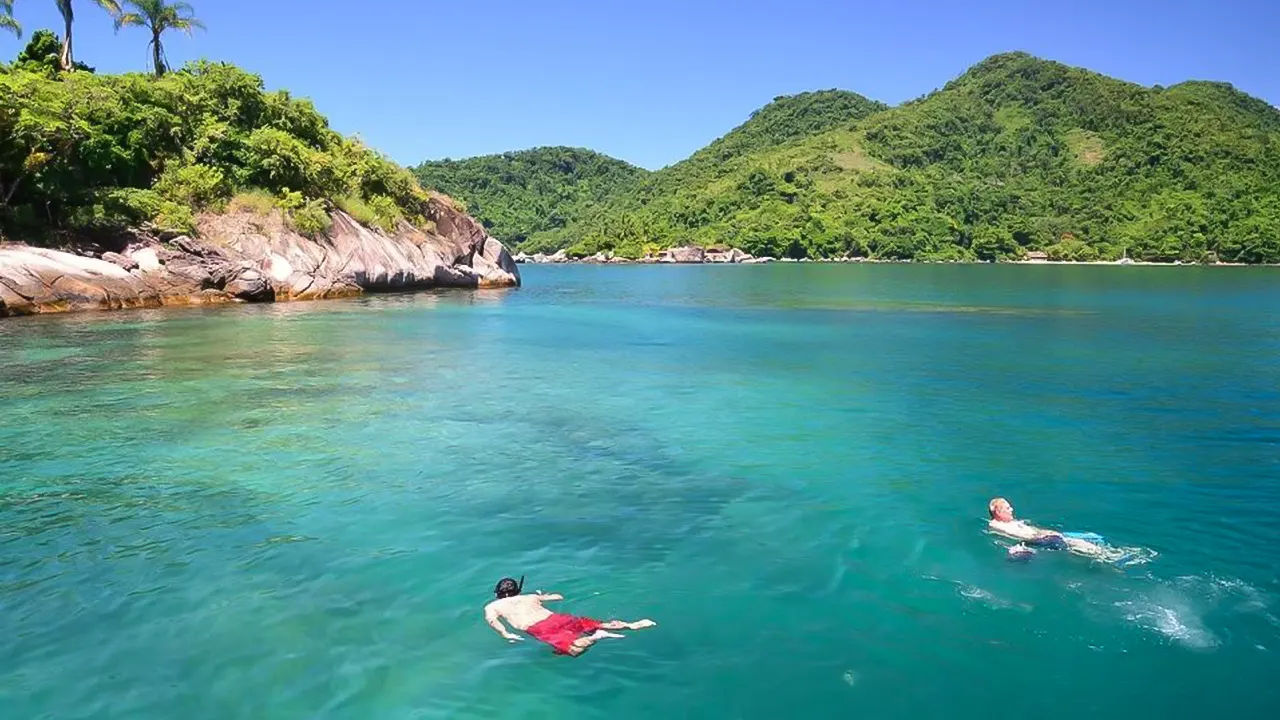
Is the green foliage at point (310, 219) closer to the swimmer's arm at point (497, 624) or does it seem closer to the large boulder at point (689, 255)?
the swimmer's arm at point (497, 624)

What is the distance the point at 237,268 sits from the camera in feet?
154

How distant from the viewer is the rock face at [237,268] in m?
37.7

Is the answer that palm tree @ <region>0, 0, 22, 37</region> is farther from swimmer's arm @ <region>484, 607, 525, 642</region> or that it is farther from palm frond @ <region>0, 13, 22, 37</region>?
swimmer's arm @ <region>484, 607, 525, 642</region>

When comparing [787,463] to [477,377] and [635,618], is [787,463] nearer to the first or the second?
[635,618]

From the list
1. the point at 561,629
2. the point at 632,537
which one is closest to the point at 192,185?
Answer: the point at 632,537

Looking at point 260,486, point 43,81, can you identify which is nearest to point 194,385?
point 260,486

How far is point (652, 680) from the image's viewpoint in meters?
7.76

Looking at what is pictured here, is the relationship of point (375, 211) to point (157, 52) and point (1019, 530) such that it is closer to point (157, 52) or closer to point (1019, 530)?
point (157, 52)

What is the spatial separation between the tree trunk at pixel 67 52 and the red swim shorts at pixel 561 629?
61.3 meters

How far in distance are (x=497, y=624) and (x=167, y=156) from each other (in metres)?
51.8

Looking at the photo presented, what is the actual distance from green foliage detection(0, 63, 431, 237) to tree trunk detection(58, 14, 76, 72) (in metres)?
6.46

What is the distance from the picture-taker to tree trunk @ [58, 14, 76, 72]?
5522 cm

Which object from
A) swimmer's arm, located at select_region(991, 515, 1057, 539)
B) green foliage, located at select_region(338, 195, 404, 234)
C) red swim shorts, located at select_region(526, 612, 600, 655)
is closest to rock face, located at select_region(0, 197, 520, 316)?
green foliage, located at select_region(338, 195, 404, 234)

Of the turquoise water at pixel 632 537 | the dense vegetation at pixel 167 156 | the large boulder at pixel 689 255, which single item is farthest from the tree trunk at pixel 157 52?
the large boulder at pixel 689 255
